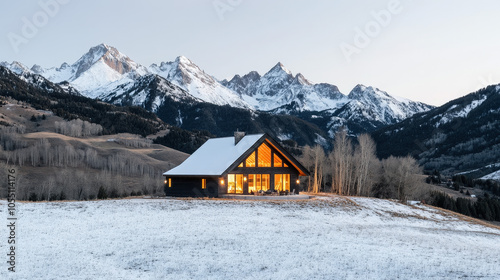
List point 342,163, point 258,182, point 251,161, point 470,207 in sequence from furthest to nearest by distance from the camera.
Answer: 1. point 470,207
2. point 342,163
3. point 258,182
4. point 251,161

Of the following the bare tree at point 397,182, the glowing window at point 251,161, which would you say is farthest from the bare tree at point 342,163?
the glowing window at point 251,161

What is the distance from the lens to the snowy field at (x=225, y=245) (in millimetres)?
16281

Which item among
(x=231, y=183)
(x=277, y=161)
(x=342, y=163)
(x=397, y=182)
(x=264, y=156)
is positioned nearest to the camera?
(x=231, y=183)

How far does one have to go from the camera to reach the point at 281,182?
1949 inches

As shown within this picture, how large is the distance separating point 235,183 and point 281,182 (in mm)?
6452

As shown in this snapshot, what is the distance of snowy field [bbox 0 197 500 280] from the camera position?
16.3 metres

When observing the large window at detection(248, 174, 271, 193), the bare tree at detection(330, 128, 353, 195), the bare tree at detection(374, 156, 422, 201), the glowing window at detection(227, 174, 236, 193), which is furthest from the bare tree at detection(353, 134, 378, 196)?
the glowing window at detection(227, 174, 236, 193)

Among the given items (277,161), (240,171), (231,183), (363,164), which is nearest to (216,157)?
(240,171)

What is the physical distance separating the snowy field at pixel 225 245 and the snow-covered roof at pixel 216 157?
33.6 ft

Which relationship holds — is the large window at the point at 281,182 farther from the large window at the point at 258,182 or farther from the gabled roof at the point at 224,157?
the gabled roof at the point at 224,157

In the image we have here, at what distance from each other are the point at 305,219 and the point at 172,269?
1686 cm

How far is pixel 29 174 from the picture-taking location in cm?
15338

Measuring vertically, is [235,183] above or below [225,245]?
above

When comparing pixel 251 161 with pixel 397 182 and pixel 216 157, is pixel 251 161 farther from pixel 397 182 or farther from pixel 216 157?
pixel 397 182
